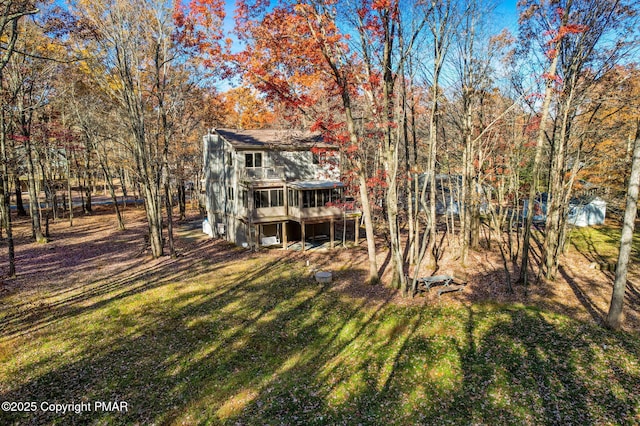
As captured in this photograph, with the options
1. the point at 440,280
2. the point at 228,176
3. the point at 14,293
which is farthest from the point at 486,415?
the point at 228,176

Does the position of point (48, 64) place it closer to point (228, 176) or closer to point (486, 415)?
point (228, 176)

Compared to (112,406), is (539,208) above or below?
above

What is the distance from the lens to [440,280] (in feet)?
48.3

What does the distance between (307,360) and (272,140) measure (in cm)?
1838

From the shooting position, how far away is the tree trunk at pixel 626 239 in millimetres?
9859

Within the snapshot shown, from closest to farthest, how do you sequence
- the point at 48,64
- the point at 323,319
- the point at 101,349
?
the point at 101,349 → the point at 323,319 → the point at 48,64

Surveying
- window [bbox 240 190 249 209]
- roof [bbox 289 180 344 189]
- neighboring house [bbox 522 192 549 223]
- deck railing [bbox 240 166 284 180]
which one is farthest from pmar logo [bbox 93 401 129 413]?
neighboring house [bbox 522 192 549 223]

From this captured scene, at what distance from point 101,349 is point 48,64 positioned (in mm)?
22969

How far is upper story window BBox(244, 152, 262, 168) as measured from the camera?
24516mm

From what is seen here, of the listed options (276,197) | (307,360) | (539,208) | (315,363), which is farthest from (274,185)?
(539,208)

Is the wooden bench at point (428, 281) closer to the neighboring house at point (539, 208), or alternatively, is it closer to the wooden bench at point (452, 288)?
the wooden bench at point (452, 288)

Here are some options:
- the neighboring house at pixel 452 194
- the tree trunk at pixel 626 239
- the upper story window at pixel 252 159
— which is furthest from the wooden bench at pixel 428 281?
the upper story window at pixel 252 159

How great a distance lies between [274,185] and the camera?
24250 millimetres

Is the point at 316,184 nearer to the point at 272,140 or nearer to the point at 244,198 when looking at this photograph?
the point at 272,140
